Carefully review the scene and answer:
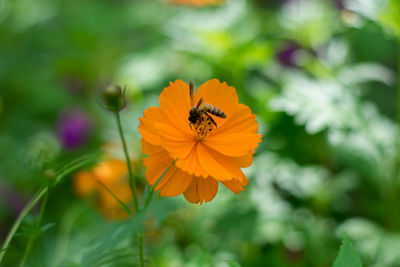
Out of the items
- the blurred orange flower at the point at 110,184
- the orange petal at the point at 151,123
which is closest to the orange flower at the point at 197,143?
the orange petal at the point at 151,123

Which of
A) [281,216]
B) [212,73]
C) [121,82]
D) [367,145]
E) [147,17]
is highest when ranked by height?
[147,17]

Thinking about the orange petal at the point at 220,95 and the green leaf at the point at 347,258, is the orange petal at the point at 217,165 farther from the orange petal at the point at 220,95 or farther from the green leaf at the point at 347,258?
the green leaf at the point at 347,258

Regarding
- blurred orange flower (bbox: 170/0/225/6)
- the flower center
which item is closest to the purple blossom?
blurred orange flower (bbox: 170/0/225/6)

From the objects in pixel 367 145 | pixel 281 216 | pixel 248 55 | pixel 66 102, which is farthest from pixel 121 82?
pixel 367 145

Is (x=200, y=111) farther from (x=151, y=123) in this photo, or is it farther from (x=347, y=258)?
(x=347, y=258)

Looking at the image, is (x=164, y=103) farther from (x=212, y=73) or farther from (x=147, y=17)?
(x=147, y=17)

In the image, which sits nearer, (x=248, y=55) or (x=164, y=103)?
(x=164, y=103)

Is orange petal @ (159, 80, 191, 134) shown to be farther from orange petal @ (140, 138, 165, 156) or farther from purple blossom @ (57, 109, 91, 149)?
purple blossom @ (57, 109, 91, 149)
